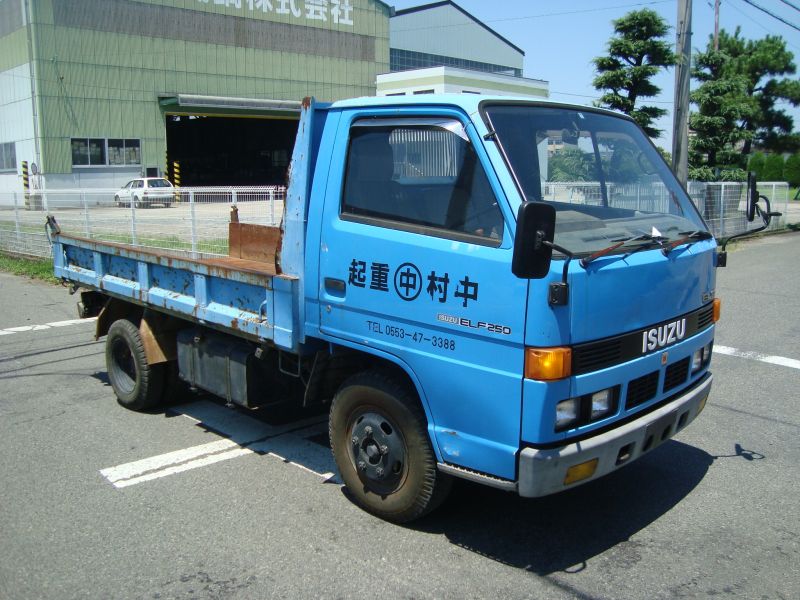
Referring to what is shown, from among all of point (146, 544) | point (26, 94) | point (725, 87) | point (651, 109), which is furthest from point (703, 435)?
point (26, 94)

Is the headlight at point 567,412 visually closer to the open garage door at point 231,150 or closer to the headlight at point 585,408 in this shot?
the headlight at point 585,408

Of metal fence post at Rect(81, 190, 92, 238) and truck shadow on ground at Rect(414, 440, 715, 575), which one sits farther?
metal fence post at Rect(81, 190, 92, 238)

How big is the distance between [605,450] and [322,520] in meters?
1.75

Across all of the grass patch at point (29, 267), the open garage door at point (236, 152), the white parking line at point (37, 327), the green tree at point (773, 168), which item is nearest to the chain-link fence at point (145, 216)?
the grass patch at point (29, 267)

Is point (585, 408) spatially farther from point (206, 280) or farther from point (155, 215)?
point (155, 215)

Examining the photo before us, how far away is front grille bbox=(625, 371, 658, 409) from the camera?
3.82 m

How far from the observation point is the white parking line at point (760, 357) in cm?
780

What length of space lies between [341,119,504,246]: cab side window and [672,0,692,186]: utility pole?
12.5 m

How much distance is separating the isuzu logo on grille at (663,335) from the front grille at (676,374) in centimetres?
17

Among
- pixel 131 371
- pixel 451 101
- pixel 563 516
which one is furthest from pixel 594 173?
pixel 131 371

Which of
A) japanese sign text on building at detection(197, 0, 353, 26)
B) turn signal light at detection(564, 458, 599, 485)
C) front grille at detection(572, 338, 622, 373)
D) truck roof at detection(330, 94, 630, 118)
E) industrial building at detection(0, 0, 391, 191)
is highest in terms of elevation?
japanese sign text on building at detection(197, 0, 353, 26)

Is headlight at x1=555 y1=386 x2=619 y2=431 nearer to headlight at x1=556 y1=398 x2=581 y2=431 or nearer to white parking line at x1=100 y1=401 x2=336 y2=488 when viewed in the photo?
headlight at x1=556 y1=398 x2=581 y2=431

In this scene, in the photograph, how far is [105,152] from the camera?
124ft

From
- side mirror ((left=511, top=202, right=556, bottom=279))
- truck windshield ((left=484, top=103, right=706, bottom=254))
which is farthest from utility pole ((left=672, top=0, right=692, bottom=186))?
side mirror ((left=511, top=202, right=556, bottom=279))
